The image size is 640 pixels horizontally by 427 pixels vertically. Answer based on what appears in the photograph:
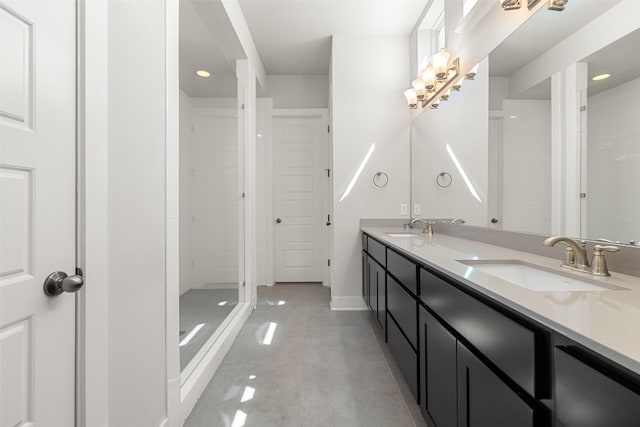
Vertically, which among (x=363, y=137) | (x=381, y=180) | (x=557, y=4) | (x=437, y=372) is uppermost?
(x=557, y=4)

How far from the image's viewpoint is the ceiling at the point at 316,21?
253 centimetres

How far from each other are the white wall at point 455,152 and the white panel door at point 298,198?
143cm

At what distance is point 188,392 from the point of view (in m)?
1.47

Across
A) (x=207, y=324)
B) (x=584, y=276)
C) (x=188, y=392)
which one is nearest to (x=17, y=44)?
(x=188, y=392)

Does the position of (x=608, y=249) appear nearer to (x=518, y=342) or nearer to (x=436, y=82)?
(x=518, y=342)

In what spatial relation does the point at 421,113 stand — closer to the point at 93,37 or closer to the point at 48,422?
the point at 93,37

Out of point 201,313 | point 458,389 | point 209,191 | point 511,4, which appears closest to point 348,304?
point 201,313

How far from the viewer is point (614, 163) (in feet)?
3.34

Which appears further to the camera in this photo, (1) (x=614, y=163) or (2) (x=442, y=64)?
(2) (x=442, y=64)

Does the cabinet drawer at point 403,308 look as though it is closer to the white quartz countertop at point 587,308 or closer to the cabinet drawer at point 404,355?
the cabinet drawer at point 404,355

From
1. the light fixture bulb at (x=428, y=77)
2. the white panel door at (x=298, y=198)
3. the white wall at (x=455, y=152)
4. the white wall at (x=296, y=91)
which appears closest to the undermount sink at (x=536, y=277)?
the white wall at (x=455, y=152)

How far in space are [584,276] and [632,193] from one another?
1.09 feet

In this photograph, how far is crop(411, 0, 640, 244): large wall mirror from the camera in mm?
997

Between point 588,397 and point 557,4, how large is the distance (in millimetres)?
1546
